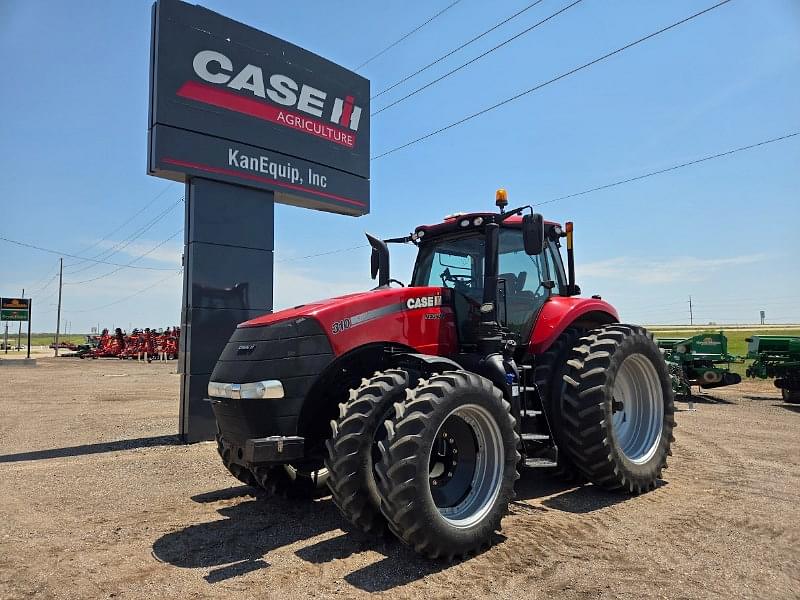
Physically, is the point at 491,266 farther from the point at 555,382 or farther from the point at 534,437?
the point at 534,437

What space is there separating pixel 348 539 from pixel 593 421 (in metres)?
2.44

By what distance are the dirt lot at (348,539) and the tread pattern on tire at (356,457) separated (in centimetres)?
32

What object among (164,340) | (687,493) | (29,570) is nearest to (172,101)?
(29,570)

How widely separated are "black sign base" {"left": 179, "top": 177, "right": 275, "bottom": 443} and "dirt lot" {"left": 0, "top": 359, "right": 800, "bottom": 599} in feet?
3.86

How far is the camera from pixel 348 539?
4.27 meters

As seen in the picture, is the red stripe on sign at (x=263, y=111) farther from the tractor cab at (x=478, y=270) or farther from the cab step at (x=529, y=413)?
the cab step at (x=529, y=413)

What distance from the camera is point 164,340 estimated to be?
34.0m

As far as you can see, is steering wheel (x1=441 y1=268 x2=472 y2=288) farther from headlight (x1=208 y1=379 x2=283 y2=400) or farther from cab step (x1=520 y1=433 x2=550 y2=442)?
headlight (x1=208 y1=379 x2=283 y2=400)

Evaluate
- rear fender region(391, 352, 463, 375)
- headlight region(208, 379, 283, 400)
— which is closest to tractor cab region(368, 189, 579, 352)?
rear fender region(391, 352, 463, 375)

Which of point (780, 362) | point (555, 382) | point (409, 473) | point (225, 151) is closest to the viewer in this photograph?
point (409, 473)

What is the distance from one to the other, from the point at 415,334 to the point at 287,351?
123 centimetres

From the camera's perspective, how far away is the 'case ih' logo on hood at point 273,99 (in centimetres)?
866

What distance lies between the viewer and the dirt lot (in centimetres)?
348

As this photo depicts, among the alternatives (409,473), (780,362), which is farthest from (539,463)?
(780,362)
